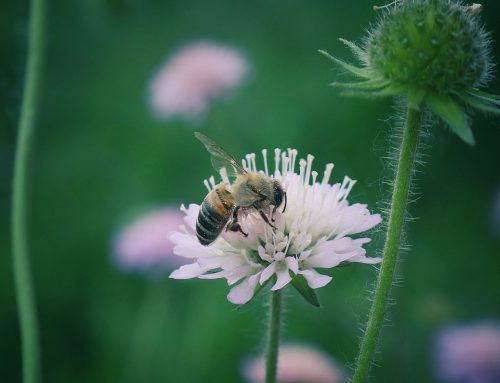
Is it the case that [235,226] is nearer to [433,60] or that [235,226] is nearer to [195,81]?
[433,60]

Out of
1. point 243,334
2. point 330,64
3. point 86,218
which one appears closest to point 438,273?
point 243,334

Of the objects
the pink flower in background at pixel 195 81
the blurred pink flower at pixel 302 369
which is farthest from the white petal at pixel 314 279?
the pink flower in background at pixel 195 81

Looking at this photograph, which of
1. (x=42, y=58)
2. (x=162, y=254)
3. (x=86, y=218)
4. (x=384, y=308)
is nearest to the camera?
(x=384, y=308)

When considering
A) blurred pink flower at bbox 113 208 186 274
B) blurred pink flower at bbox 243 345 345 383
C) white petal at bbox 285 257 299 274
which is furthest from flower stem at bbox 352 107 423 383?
blurred pink flower at bbox 113 208 186 274

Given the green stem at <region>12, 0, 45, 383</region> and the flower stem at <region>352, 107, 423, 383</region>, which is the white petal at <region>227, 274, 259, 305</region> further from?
the green stem at <region>12, 0, 45, 383</region>

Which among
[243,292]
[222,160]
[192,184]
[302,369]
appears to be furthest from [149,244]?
[243,292]

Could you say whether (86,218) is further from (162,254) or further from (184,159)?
(162,254)

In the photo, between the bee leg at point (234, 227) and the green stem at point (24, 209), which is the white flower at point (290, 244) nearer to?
the bee leg at point (234, 227)
